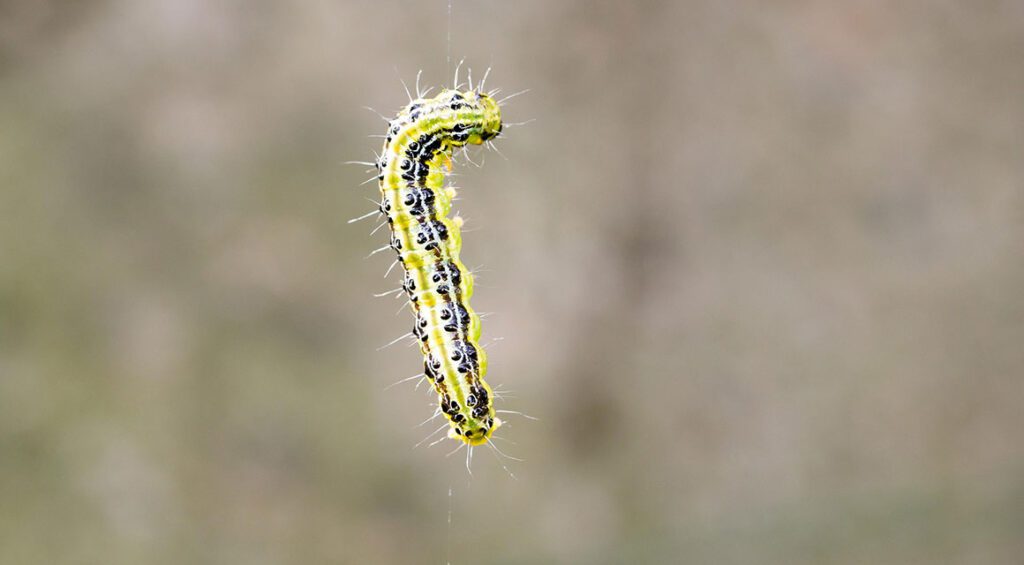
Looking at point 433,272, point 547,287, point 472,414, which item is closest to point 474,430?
point 472,414

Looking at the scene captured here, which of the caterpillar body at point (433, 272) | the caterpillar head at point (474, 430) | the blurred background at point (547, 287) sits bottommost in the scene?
the caterpillar head at point (474, 430)

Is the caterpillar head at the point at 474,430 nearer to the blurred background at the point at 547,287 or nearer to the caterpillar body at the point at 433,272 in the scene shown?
the caterpillar body at the point at 433,272

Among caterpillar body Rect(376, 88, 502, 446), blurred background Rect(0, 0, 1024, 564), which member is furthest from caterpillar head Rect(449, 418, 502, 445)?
blurred background Rect(0, 0, 1024, 564)

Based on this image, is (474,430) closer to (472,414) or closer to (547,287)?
(472,414)

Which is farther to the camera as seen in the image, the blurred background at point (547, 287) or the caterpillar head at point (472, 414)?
the blurred background at point (547, 287)

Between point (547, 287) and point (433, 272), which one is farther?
point (547, 287)

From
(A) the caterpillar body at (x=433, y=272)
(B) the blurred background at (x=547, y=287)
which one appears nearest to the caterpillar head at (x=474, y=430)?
(A) the caterpillar body at (x=433, y=272)
